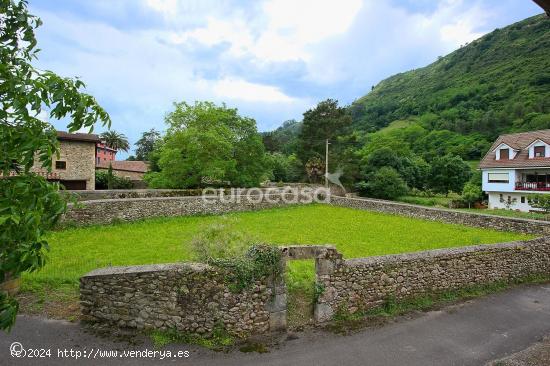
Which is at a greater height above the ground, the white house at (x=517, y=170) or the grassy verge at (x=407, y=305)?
the white house at (x=517, y=170)

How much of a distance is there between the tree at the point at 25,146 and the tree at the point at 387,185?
3443 cm

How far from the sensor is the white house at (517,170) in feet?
94.7

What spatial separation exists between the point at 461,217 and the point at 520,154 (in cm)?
1999

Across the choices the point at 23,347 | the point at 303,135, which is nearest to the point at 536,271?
the point at 23,347

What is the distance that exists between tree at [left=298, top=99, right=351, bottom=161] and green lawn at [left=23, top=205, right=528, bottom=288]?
20835 mm

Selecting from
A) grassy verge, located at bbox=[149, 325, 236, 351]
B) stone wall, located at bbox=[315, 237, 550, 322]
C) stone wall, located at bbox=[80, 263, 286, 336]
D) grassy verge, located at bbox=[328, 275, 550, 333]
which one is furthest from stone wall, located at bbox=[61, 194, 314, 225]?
grassy verge, located at bbox=[328, 275, 550, 333]

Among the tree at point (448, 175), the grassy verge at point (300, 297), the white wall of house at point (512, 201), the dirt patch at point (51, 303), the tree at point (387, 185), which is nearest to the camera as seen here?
the dirt patch at point (51, 303)

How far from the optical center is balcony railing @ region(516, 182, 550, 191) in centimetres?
2837

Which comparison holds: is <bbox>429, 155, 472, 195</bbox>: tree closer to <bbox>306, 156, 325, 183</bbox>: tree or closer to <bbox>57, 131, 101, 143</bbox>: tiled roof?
<bbox>306, 156, 325, 183</bbox>: tree

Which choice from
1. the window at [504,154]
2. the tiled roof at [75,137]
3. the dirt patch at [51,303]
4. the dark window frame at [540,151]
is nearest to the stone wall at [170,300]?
the dirt patch at [51,303]

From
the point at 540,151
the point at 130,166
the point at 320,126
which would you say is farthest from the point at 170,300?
the point at 130,166

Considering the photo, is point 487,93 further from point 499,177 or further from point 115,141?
point 115,141

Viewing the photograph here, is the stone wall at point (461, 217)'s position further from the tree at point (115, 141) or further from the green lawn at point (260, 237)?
the tree at point (115, 141)

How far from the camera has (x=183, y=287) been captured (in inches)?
245
